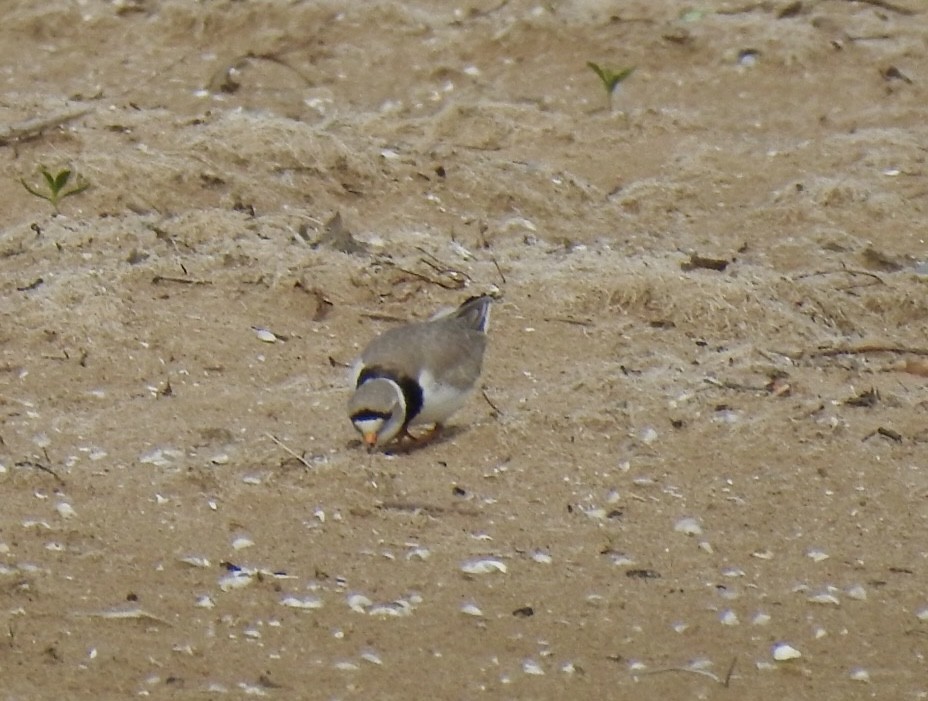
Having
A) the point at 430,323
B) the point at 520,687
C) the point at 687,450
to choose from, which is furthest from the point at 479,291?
the point at 520,687

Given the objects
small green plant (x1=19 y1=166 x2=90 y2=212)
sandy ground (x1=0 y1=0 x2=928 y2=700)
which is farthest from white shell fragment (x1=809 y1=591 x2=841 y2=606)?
small green plant (x1=19 y1=166 x2=90 y2=212)

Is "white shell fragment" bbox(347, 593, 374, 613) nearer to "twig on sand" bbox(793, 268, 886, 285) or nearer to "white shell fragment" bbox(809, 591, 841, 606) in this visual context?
"white shell fragment" bbox(809, 591, 841, 606)

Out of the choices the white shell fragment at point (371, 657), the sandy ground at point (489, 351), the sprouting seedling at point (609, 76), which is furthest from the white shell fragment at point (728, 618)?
the sprouting seedling at point (609, 76)

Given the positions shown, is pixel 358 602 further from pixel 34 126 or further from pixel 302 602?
pixel 34 126

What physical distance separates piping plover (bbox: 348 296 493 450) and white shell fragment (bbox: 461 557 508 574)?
82cm

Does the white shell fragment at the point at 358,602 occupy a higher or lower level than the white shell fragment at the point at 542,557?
higher

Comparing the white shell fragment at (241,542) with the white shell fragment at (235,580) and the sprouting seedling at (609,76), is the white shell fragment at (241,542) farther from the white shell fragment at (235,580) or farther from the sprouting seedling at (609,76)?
the sprouting seedling at (609,76)

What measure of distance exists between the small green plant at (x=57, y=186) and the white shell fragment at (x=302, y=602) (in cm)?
335

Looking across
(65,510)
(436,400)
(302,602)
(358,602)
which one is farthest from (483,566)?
(65,510)

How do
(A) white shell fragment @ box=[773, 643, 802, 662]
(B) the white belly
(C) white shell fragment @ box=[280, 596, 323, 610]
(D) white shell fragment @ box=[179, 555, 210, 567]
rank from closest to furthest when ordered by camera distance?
(A) white shell fragment @ box=[773, 643, 802, 662]
(C) white shell fragment @ box=[280, 596, 323, 610]
(D) white shell fragment @ box=[179, 555, 210, 567]
(B) the white belly

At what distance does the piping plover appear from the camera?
639 centimetres

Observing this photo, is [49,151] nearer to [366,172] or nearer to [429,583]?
[366,172]

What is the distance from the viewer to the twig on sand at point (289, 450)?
631 cm

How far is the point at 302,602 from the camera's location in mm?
5461
